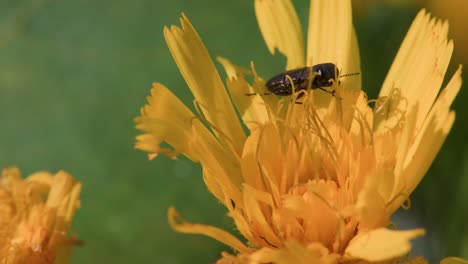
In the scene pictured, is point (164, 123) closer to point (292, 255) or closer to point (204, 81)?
point (204, 81)

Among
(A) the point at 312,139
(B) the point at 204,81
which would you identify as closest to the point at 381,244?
(A) the point at 312,139

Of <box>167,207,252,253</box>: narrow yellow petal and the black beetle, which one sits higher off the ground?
the black beetle

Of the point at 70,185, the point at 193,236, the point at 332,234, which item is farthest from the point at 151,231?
the point at 332,234

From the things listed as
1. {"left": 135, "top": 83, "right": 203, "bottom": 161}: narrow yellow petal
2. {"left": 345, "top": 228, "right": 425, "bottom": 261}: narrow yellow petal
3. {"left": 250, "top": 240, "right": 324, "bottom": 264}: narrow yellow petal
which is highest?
{"left": 135, "top": 83, "right": 203, "bottom": 161}: narrow yellow petal

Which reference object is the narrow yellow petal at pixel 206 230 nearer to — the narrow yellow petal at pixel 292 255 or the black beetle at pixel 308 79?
the narrow yellow petal at pixel 292 255

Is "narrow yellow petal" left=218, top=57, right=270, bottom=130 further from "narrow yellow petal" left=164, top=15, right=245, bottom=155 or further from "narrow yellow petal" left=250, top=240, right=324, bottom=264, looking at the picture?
"narrow yellow petal" left=250, top=240, right=324, bottom=264

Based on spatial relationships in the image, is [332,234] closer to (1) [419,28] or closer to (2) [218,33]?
(1) [419,28]

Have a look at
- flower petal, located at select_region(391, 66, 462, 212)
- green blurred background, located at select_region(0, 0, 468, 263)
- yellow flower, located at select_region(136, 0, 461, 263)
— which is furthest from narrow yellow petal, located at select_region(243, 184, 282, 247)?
green blurred background, located at select_region(0, 0, 468, 263)
